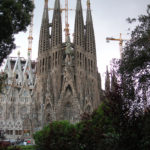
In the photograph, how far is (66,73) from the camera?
165 ft

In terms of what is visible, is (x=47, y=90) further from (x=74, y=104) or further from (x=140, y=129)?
(x=140, y=129)

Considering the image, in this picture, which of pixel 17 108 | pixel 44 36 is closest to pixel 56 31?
pixel 44 36

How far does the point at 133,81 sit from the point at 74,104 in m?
30.5

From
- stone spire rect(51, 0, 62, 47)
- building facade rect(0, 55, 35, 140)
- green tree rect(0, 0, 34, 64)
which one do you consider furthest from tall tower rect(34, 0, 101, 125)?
green tree rect(0, 0, 34, 64)

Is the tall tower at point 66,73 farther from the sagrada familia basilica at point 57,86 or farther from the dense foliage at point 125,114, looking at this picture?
the dense foliage at point 125,114

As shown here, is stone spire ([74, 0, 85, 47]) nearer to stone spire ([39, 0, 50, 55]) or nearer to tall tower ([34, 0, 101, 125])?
tall tower ([34, 0, 101, 125])

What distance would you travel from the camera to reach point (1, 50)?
15.9m

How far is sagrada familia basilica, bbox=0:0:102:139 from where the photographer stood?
4859 cm

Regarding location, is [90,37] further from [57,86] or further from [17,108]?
[17,108]

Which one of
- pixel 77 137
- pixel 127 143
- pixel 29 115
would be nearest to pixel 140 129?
pixel 127 143

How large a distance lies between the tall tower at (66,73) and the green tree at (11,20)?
31.9 meters

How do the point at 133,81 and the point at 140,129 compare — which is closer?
the point at 140,129

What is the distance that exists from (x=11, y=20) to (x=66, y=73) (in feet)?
116

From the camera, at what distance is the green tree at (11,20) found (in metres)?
14.8
